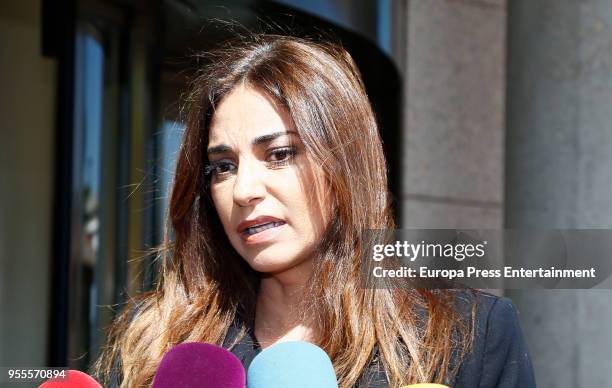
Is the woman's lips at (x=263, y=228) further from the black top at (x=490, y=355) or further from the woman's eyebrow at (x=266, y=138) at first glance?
the black top at (x=490, y=355)

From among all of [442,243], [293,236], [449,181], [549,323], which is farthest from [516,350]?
[449,181]

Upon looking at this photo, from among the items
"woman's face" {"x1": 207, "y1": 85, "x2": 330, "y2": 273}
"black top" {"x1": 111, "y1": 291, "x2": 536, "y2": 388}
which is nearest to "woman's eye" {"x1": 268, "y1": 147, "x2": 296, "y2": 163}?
"woman's face" {"x1": 207, "y1": 85, "x2": 330, "y2": 273}

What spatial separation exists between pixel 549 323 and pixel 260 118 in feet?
3.98

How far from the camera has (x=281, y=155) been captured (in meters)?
1.78

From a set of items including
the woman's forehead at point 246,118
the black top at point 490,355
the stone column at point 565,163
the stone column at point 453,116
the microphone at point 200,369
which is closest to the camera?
the microphone at point 200,369

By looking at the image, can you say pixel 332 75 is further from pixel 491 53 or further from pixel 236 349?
pixel 491 53

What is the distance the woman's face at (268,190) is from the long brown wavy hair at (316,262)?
3cm

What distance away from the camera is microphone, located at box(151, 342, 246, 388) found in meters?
1.41

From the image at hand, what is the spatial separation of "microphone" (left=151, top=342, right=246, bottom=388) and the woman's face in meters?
0.34

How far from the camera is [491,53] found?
16.9 feet

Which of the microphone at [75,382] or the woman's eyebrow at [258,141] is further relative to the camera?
the woman's eyebrow at [258,141]

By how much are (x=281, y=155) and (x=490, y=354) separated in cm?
50

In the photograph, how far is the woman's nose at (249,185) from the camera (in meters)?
1.72

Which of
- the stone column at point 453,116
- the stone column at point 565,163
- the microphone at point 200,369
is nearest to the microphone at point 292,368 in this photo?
the microphone at point 200,369
